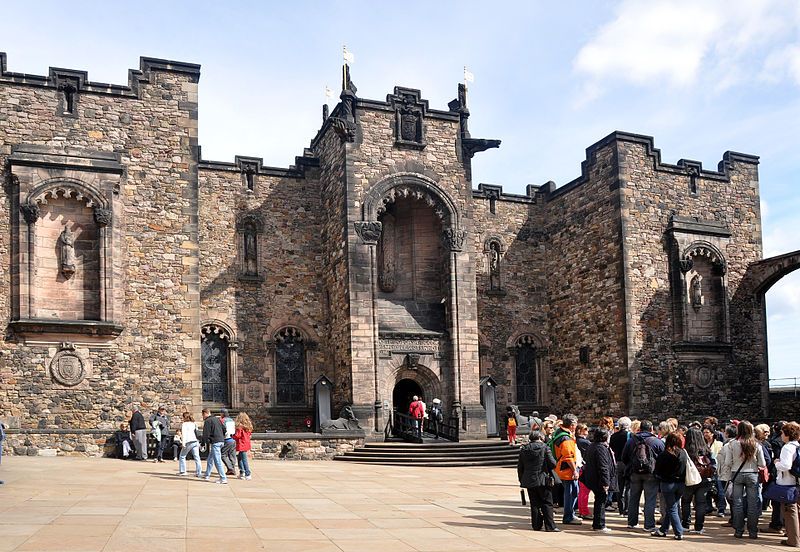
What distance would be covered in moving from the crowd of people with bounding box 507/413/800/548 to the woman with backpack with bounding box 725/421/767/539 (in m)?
0.01

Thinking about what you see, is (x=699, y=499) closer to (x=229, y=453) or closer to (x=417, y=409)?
(x=229, y=453)

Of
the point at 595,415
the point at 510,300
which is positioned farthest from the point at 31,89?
the point at 595,415

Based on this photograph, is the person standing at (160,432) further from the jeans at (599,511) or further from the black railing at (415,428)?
the jeans at (599,511)

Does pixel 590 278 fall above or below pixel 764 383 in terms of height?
above

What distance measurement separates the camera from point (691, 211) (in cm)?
2975

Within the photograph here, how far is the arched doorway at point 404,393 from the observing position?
2777 centimetres

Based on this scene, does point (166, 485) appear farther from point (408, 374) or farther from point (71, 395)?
point (408, 374)

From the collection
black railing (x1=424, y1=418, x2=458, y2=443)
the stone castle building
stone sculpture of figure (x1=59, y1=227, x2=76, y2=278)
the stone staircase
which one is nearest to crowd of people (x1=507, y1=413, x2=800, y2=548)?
the stone staircase

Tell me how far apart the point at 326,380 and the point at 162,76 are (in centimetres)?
1005

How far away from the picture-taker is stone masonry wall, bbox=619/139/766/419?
2773cm

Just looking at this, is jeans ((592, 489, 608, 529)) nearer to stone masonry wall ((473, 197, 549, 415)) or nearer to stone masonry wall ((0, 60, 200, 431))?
stone masonry wall ((0, 60, 200, 431))

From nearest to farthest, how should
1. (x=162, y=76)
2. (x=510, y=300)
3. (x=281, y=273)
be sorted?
1. (x=162, y=76)
2. (x=281, y=273)
3. (x=510, y=300)

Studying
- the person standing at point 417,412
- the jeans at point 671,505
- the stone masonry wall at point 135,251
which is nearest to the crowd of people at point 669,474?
the jeans at point 671,505

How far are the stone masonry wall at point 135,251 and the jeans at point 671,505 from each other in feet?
47.8
